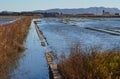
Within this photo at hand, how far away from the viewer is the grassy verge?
911cm

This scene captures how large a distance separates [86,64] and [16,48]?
15042 mm

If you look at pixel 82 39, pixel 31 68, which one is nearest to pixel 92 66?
pixel 31 68

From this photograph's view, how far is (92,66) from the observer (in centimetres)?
952

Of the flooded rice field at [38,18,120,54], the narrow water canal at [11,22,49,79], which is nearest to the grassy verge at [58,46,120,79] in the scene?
the flooded rice field at [38,18,120,54]

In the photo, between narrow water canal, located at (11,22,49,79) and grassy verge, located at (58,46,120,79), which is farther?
narrow water canal, located at (11,22,49,79)

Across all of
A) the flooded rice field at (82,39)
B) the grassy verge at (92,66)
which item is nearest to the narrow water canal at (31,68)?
the flooded rice field at (82,39)

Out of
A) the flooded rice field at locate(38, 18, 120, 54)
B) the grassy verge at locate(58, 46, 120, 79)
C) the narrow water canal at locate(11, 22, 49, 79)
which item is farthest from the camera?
the flooded rice field at locate(38, 18, 120, 54)

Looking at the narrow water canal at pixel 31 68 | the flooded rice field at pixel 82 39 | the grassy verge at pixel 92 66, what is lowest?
the flooded rice field at pixel 82 39

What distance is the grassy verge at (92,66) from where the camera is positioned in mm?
9109

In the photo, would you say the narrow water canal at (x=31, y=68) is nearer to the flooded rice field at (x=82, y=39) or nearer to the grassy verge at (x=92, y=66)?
the flooded rice field at (x=82, y=39)

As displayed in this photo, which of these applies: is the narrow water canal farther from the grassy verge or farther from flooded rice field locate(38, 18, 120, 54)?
the grassy verge

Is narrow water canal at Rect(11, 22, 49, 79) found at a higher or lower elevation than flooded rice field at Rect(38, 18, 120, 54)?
higher

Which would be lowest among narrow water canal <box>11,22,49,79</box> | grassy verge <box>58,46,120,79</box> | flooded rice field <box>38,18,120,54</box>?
flooded rice field <box>38,18,120,54</box>

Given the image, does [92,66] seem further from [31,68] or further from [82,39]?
[82,39]
